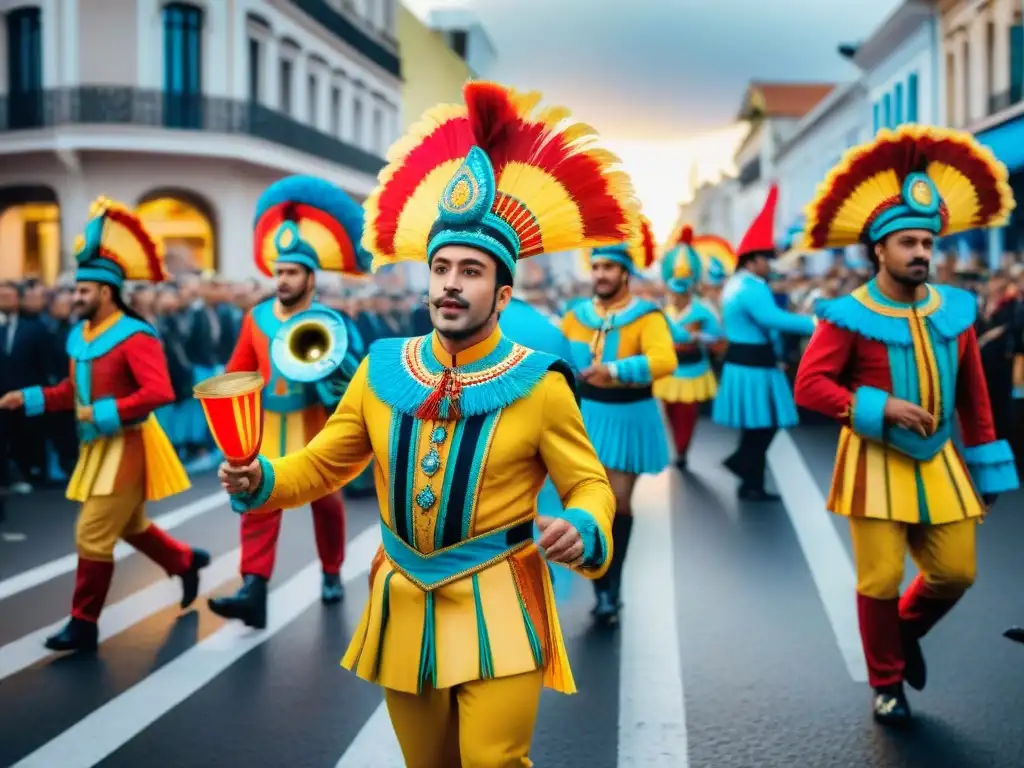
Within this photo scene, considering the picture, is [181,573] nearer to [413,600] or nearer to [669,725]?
[669,725]

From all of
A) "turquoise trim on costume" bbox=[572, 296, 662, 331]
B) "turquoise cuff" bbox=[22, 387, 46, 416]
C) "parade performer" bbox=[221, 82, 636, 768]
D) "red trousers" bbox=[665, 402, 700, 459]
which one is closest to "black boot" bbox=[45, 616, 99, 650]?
"turquoise cuff" bbox=[22, 387, 46, 416]

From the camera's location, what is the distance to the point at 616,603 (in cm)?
650

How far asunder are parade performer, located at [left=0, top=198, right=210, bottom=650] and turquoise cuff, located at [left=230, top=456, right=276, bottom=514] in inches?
116

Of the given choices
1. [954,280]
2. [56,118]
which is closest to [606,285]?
[954,280]

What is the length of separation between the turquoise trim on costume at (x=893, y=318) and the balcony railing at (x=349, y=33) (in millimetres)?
26850

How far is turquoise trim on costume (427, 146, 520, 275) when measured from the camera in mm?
3303

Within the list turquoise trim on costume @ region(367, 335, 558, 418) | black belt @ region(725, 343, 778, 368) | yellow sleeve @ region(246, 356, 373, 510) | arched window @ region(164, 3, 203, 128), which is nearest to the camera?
turquoise trim on costume @ region(367, 335, 558, 418)

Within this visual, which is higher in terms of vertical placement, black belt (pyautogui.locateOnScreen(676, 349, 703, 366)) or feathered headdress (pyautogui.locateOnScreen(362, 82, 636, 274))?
feathered headdress (pyautogui.locateOnScreen(362, 82, 636, 274))

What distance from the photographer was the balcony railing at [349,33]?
101 ft

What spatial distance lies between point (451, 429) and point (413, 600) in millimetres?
491

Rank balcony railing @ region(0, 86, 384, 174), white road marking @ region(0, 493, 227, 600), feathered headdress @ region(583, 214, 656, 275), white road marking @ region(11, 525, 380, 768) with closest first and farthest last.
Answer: white road marking @ region(11, 525, 380, 768), feathered headdress @ region(583, 214, 656, 275), white road marking @ region(0, 493, 227, 600), balcony railing @ region(0, 86, 384, 174)

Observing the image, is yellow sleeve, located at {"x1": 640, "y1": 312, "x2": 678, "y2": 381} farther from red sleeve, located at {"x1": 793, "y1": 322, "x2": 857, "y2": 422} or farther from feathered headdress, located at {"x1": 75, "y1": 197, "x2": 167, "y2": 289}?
feathered headdress, located at {"x1": 75, "y1": 197, "x2": 167, "y2": 289}

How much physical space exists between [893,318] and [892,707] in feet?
5.23

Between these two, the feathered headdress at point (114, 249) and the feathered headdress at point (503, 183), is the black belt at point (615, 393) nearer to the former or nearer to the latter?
the feathered headdress at point (114, 249)
